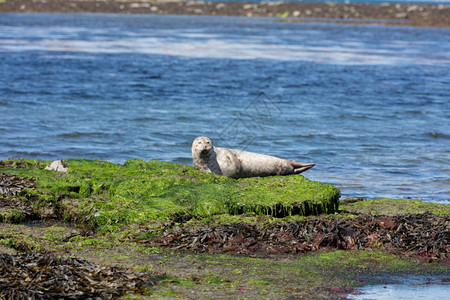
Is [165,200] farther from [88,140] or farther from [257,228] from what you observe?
[88,140]

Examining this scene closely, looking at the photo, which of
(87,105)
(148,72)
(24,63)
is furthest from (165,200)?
(24,63)

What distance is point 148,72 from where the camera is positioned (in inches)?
974

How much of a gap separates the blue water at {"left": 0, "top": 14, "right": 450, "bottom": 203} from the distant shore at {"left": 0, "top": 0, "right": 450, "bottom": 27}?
39345 mm

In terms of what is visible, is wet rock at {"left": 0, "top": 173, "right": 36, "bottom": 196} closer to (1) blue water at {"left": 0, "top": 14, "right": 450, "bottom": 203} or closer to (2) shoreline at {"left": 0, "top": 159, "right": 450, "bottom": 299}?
(2) shoreline at {"left": 0, "top": 159, "right": 450, "bottom": 299}

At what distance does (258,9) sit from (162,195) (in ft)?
252

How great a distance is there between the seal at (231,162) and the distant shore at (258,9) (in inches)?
2396

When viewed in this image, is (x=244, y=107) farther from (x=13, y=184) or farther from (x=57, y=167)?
(x=13, y=184)

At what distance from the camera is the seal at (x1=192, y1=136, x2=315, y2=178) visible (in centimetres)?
948

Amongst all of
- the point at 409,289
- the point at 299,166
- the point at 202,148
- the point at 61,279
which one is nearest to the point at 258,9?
the point at 299,166

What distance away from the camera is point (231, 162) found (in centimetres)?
972

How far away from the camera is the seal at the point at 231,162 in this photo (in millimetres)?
9484

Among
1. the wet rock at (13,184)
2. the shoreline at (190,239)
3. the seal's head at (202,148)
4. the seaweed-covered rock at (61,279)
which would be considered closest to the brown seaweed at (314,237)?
the shoreline at (190,239)

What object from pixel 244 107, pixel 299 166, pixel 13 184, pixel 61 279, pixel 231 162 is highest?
pixel 61 279

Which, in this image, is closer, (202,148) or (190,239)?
(190,239)
